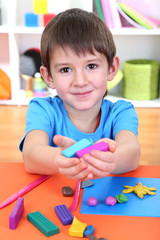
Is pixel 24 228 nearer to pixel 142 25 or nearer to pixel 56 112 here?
pixel 56 112

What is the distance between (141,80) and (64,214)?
1839 mm

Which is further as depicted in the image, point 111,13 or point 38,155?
point 111,13

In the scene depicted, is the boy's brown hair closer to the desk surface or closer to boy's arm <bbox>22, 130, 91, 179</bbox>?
boy's arm <bbox>22, 130, 91, 179</bbox>

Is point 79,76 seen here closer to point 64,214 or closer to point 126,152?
point 126,152

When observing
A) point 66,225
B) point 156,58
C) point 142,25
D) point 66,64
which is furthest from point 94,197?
point 156,58

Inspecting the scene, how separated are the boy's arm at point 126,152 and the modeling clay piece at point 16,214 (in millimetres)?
223

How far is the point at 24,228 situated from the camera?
0.60 metres

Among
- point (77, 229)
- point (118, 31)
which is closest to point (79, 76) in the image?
point (77, 229)

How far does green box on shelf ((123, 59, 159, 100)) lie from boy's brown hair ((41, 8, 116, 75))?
141cm

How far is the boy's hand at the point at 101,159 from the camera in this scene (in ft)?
1.98

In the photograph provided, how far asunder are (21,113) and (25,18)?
0.62 m

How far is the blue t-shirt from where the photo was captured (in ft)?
3.16

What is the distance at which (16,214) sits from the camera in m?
0.60

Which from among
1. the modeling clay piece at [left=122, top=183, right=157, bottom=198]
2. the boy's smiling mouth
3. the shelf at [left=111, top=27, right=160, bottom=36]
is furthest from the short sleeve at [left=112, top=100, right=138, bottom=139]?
the shelf at [left=111, top=27, right=160, bottom=36]
